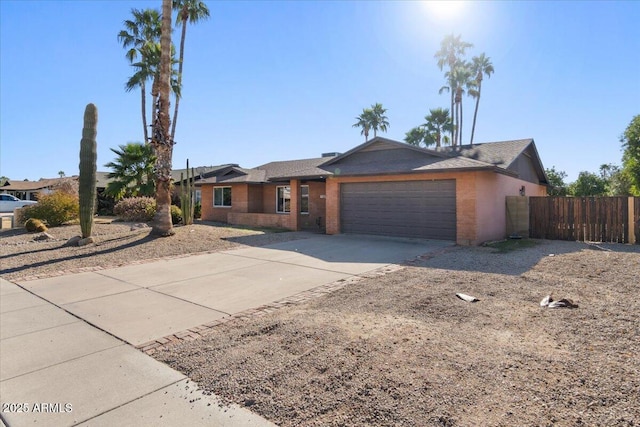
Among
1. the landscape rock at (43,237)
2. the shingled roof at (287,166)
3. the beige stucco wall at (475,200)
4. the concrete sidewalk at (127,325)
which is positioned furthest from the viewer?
the shingled roof at (287,166)

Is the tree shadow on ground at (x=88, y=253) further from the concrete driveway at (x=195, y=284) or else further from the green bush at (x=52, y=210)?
the green bush at (x=52, y=210)

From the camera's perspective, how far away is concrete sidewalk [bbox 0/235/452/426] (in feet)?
10.3

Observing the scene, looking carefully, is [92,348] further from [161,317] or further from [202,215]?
[202,215]

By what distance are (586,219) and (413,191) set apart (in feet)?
21.1

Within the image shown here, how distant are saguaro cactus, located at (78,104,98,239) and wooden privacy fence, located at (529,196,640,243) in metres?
16.6

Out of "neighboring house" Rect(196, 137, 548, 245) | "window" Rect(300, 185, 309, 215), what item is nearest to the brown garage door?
"neighboring house" Rect(196, 137, 548, 245)

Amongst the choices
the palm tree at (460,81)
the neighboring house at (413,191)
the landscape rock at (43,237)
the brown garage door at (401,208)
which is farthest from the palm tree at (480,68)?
the landscape rock at (43,237)

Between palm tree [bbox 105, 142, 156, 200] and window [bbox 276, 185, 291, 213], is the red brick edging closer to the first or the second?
window [bbox 276, 185, 291, 213]

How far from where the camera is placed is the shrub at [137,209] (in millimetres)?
21094

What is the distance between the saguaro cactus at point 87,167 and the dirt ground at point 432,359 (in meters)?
10.4

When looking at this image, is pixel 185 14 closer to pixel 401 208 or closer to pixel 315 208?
pixel 315 208

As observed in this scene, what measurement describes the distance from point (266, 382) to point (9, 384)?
2.51 metres

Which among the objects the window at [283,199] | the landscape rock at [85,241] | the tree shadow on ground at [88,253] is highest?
the window at [283,199]

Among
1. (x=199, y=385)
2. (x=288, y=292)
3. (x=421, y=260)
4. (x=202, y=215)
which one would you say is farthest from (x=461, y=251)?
(x=202, y=215)
